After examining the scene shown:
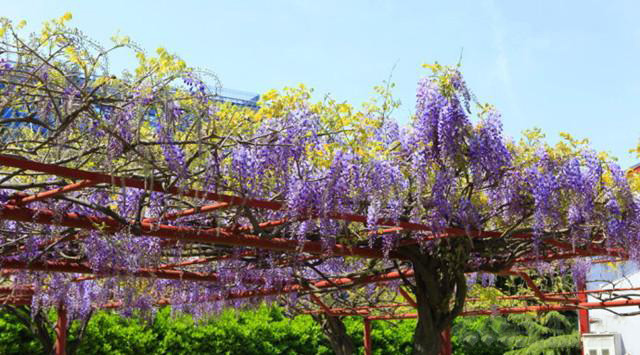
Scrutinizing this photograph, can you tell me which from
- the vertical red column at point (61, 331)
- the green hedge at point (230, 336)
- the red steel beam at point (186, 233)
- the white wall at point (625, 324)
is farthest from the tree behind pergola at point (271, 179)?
the white wall at point (625, 324)

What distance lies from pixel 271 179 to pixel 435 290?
178cm

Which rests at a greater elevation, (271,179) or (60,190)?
(271,179)

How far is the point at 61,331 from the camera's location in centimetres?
909

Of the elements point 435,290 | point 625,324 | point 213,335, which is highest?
point 625,324

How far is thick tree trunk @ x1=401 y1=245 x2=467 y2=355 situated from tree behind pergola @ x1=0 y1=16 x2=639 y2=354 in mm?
11

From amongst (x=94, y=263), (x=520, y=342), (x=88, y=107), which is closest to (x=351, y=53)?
(x=88, y=107)

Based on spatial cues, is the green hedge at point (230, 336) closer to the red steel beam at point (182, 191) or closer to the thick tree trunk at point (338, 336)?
the thick tree trunk at point (338, 336)

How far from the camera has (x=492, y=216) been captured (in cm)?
552

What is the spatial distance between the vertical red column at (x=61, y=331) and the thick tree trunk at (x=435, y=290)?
476 centimetres

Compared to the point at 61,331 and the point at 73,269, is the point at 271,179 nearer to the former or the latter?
the point at 73,269

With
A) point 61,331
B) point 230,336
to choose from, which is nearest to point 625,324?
point 230,336

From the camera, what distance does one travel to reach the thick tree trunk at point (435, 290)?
19.1 feet

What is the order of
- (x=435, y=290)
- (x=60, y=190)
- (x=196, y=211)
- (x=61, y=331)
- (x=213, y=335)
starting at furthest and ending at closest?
(x=213, y=335) → (x=61, y=331) → (x=435, y=290) → (x=196, y=211) → (x=60, y=190)

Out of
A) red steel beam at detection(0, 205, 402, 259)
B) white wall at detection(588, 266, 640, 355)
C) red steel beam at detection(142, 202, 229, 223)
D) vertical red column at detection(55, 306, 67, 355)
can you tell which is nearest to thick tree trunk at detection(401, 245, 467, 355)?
red steel beam at detection(0, 205, 402, 259)
